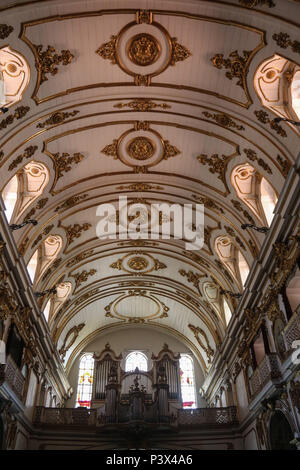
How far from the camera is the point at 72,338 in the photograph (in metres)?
23.7

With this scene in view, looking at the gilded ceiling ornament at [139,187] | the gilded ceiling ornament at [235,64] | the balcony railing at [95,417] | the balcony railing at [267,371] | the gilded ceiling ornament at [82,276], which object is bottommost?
the balcony railing at [267,371]

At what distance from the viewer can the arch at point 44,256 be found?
16.5 metres

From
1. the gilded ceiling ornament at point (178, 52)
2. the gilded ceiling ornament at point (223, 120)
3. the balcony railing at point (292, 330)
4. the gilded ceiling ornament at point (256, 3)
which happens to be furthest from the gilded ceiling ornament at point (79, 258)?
the gilded ceiling ornament at point (256, 3)

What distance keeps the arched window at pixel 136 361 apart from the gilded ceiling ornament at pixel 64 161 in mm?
14741

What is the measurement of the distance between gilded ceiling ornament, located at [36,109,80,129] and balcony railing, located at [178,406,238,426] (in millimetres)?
13284

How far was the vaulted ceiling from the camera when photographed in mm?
10305

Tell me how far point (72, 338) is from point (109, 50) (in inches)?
676

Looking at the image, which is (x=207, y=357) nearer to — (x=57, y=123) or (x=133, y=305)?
(x=133, y=305)

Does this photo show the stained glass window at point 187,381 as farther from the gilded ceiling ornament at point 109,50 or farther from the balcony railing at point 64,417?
the gilded ceiling ornament at point 109,50

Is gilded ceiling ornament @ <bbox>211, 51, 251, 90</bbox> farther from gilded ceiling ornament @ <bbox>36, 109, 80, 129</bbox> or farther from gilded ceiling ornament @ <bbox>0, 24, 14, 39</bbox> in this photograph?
gilded ceiling ornament @ <bbox>0, 24, 14, 39</bbox>

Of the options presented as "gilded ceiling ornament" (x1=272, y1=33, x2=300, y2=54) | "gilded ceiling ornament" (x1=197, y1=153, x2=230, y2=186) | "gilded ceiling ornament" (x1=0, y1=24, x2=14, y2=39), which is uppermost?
"gilded ceiling ornament" (x1=197, y1=153, x2=230, y2=186)

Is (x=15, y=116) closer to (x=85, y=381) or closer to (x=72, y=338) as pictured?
(x=72, y=338)

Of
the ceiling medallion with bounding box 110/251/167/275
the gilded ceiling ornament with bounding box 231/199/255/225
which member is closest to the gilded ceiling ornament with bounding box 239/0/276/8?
the gilded ceiling ornament with bounding box 231/199/255/225

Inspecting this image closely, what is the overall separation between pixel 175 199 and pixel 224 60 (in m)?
6.63
